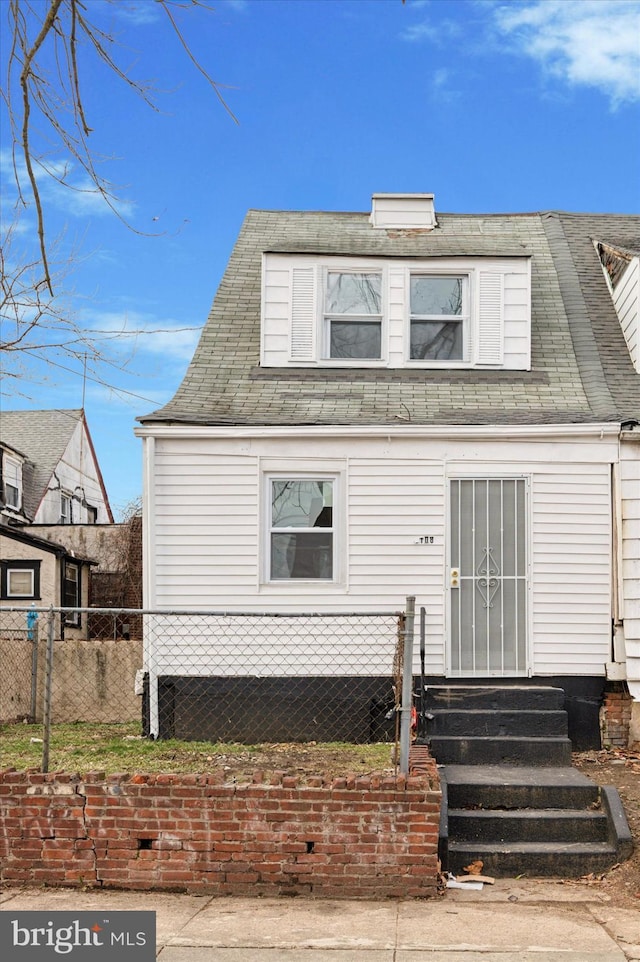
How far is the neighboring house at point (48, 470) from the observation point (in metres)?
28.6

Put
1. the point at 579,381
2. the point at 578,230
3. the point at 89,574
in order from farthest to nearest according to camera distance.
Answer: the point at 89,574 → the point at 578,230 → the point at 579,381

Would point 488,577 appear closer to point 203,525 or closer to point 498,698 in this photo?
point 498,698

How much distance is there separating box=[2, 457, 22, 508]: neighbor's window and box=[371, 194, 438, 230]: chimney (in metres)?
17.7

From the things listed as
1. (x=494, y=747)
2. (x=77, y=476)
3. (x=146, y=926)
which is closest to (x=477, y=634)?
(x=494, y=747)

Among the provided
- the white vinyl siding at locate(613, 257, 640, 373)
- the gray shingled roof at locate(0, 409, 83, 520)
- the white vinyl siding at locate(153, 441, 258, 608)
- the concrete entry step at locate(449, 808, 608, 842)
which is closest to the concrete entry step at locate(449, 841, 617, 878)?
the concrete entry step at locate(449, 808, 608, 842)

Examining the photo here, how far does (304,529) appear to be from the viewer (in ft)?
34.2

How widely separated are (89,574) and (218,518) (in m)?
17.2

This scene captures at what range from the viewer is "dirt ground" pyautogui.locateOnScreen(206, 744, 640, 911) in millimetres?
6645

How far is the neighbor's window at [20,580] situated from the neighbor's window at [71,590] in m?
0.82

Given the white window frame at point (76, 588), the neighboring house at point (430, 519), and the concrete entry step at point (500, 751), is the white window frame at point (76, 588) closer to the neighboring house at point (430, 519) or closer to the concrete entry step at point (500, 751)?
the neighboring house at point (430, 519)

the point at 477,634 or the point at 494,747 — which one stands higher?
the point at 477,634

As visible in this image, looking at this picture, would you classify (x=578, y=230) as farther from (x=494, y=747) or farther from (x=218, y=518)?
(x=494, y=747)

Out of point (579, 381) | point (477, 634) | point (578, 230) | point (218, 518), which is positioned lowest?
point (477, 634)

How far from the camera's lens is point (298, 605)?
33.7 ft
